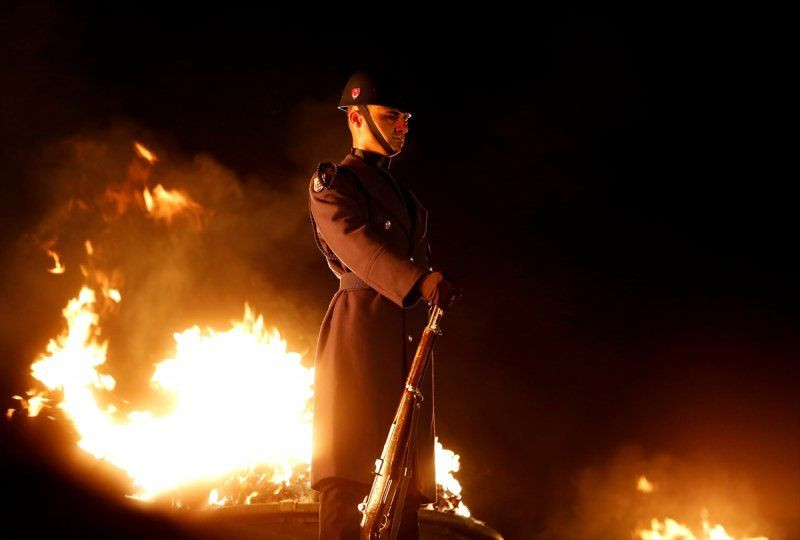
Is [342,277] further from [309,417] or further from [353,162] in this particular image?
[309,417]

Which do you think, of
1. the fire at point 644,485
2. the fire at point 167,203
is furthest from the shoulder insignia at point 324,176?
the fire at point 644,485

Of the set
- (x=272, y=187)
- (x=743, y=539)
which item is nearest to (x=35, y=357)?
(x=272, y=187)

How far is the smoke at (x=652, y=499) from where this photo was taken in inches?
297

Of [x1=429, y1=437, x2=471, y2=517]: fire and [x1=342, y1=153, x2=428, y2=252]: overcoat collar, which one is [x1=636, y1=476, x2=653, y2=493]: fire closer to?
[x1=429, y1=437, x2=471, y2=517]: fire

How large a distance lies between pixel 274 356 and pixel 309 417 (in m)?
0.88

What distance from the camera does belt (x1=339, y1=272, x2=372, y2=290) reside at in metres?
3.20

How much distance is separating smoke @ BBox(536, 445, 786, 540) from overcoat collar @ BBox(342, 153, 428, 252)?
17.5ft

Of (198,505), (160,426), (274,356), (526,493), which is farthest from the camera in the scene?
(526,493)

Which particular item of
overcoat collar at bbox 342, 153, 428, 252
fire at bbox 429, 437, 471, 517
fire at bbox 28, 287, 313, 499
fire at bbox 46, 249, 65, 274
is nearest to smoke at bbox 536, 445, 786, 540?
fire at bbox 429, 437, 471, 517

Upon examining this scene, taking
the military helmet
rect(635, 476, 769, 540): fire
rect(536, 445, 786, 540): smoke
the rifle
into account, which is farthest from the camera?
rect(635, 476, 769, 540): fire

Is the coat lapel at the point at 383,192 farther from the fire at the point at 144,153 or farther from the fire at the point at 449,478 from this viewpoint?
the fire at the point at 144,153

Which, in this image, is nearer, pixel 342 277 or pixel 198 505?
pixel 342 277

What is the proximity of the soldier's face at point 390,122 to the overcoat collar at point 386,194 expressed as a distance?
0.15 m

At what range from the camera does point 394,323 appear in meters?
3.18
